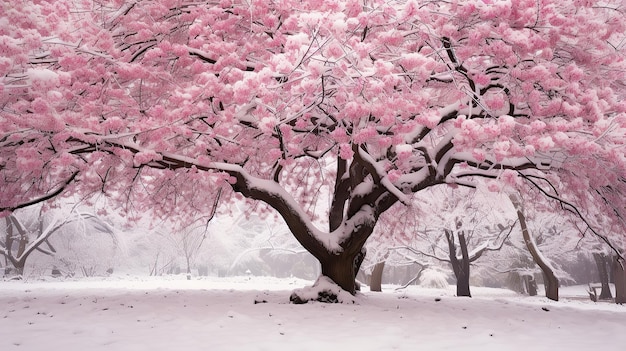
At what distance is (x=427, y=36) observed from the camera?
723 centimetres

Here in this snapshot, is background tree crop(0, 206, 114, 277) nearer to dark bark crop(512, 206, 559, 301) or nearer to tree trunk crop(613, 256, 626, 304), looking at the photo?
dark bark crop(512, 206, 559, 301)

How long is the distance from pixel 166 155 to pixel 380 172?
4.37 metres

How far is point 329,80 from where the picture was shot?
755cm

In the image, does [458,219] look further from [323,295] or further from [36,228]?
[36,228]

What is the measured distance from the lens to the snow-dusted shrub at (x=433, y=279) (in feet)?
101

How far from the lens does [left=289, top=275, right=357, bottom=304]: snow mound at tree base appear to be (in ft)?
32.0

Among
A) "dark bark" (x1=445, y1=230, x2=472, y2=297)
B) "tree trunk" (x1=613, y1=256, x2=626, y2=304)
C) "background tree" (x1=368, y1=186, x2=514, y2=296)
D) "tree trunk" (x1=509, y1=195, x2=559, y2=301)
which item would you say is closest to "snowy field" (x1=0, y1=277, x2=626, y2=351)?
"tree trunk" (x1=509, y1=195, x2=559, y2=301)

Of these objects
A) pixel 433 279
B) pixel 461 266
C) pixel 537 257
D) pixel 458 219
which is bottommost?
pixel 433 279

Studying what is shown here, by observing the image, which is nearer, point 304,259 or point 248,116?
point 248,116

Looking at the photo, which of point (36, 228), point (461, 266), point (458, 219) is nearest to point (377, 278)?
point (461, 266)

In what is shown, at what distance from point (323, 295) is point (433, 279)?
2325cm

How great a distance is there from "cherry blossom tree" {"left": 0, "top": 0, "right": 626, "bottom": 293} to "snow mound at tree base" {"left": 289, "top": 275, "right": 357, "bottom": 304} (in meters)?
0.71

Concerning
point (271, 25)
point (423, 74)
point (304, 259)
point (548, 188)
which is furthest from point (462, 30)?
point (304, 259)

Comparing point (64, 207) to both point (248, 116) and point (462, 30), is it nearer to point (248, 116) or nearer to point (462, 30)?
point (248, 116)
